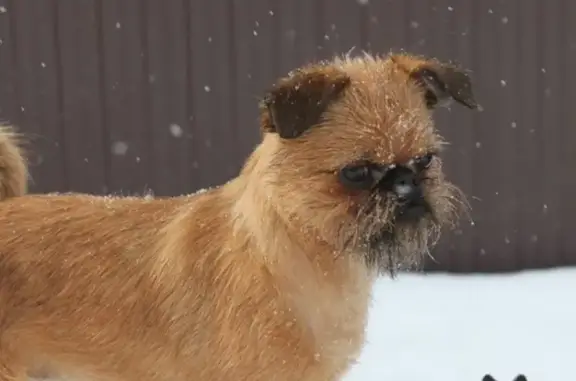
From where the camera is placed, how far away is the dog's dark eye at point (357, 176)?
96.7 inches

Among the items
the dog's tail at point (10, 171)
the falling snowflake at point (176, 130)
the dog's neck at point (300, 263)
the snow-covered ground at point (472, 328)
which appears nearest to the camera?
the dog's neck at point (300, 263)

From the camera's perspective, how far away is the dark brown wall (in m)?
6.46

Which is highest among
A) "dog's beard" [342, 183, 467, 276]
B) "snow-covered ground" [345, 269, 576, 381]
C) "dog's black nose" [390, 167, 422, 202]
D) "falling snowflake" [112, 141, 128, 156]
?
"dog's black nose" [390, 167, 422, 202]

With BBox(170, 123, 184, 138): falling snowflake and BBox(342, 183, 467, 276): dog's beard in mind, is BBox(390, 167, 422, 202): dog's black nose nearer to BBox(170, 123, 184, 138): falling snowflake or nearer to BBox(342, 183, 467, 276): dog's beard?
BBox(342, 183, 467, 276): dog's beard

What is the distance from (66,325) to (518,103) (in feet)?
15.9

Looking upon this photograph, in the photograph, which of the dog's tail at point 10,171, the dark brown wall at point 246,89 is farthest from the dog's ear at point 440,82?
the dark brown wall at point 246,89

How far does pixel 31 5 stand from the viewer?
21.3 feet

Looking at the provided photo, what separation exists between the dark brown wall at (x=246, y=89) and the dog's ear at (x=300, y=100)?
3.99 metres

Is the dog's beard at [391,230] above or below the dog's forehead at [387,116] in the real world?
below

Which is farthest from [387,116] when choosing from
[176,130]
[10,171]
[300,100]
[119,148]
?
[119,148]

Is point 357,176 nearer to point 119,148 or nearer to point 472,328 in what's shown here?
point 472,328

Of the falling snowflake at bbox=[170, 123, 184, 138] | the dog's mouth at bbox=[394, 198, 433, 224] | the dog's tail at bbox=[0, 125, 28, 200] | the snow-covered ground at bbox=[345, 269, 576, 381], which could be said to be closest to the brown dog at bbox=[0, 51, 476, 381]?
the dog's mouth at bbox=[394, 198, 433, 224]

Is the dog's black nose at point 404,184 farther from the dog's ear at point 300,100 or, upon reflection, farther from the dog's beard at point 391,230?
the dog's ear at point 300,100

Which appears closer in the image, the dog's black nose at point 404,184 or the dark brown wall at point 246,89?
the dog's black nose at point 404,184
